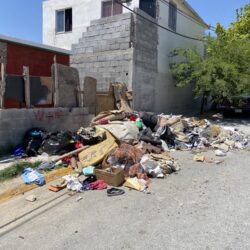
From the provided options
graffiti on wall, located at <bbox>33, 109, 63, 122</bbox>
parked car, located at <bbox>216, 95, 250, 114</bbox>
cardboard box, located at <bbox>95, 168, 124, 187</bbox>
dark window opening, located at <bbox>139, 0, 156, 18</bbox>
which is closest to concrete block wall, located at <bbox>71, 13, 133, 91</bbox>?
dark window opening, located at <bbox>139, 0, 156, 18</bbox>

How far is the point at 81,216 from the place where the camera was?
4.28 m

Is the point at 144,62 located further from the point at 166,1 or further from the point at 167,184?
the point at 167,184

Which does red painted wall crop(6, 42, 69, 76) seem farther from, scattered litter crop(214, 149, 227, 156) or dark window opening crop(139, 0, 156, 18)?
scattered litter crop(214, 149, 227, 156)

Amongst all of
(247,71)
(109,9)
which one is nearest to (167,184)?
(247,71)

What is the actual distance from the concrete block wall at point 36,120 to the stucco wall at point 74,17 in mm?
8325

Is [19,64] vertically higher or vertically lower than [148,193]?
higher

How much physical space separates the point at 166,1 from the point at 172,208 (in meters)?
14.2

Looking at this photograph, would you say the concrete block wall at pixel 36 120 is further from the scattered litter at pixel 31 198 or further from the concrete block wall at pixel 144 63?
the concrete block wall at pixel 144 63

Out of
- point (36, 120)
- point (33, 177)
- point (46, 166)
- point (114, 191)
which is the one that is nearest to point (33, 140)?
point (36, 120)

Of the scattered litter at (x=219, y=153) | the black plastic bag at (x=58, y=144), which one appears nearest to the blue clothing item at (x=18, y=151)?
the black plastic bag at (x=58, y=144)

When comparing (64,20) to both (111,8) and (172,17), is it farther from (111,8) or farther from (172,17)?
(172,17)

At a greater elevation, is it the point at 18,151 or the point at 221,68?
the point at 221,68

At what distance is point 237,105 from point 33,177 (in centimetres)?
1336

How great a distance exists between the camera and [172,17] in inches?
685
